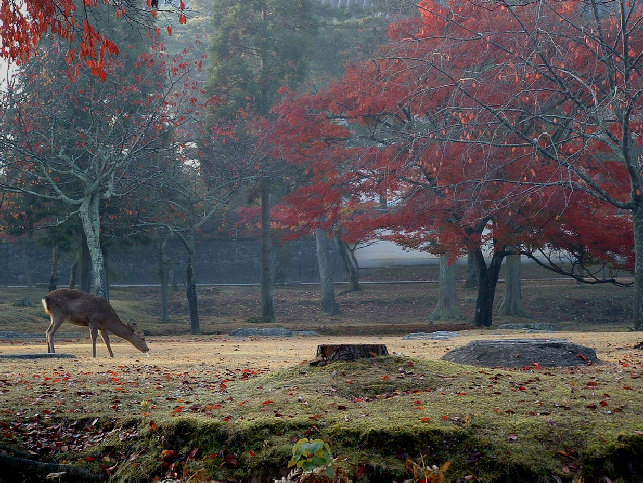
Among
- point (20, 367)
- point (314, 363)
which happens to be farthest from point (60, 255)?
point (314, 363)

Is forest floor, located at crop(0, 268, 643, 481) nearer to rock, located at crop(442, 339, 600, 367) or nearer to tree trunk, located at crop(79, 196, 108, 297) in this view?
rock, located at crop(442, 339, 600, 367)

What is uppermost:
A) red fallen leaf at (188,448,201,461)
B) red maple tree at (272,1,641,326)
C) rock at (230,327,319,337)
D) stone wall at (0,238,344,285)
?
red maple tree at (272,1,641,326)

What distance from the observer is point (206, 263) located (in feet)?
118

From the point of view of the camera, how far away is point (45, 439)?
661cm

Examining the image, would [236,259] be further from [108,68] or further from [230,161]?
[108,68]

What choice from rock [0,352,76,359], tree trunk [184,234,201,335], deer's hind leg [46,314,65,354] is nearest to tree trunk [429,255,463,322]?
tree trunk [184,234,201,335]

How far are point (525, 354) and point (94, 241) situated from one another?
44.8ft

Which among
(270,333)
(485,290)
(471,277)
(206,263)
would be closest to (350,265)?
(471,277)

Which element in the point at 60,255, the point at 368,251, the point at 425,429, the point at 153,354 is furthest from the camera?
the point at 368,251

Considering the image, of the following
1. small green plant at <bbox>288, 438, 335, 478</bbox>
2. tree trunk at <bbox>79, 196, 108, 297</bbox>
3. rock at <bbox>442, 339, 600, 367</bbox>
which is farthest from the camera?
tree trunk at <bbox>79, 196, 108, 297</bbox>

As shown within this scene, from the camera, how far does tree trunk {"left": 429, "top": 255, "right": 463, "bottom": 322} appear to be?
2602 cm

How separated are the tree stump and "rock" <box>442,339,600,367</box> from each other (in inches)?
87.5

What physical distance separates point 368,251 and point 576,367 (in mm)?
30194

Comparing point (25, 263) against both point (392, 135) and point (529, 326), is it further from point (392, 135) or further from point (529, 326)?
point (529, 326)
